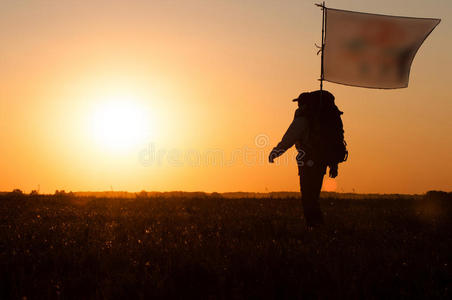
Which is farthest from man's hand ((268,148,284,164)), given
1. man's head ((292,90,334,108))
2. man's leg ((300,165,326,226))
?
man's head ((292,90,334,108))

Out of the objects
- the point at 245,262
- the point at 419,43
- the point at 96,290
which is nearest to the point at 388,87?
the point at 419,43

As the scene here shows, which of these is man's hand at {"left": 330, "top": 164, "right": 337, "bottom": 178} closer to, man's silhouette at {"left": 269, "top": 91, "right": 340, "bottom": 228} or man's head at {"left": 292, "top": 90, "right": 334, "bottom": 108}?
Result: man's silhouette at {"left": 269, "top": 91, "right": 340, "bottom": 228}

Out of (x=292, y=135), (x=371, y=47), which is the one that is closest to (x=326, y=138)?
(x=292, y=135)

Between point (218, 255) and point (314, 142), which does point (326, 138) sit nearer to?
point (314, 142)

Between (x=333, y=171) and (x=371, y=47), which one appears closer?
(x=333, y=171)

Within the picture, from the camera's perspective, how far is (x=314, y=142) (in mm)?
11344

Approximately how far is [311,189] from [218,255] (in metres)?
4.08

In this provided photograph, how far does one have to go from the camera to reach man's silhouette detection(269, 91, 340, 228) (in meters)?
11.4

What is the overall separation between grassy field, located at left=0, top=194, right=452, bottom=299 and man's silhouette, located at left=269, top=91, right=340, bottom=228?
55 cm

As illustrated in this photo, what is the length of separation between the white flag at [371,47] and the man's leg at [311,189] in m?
2.18

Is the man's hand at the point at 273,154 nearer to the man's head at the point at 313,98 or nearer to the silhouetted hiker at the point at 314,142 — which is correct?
the silhouetted hiker at the point at 314,142

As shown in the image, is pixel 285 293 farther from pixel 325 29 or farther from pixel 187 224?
pixel 325 29

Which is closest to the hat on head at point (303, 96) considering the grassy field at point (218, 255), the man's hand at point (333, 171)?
the man's hand at point (333, 171)

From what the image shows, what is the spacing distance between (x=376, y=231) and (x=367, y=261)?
3668 mm
